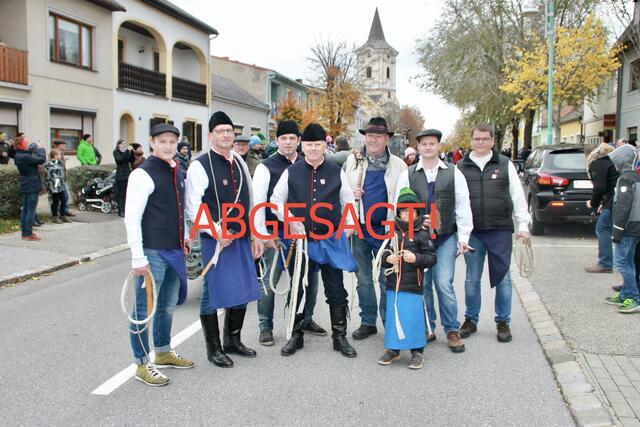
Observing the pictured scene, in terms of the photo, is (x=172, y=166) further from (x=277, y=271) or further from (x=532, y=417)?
(x=532, y=417)

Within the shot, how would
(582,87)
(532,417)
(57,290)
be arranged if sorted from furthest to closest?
(582,87), (57,290), (532,417)

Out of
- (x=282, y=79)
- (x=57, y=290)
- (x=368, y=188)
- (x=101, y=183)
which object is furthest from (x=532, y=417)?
(x=282, y=79)

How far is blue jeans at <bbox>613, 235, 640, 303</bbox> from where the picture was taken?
6.36 m

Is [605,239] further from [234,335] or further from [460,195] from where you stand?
[234,335]

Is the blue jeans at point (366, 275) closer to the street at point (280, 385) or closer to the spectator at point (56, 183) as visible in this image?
the street at point (280, 385)

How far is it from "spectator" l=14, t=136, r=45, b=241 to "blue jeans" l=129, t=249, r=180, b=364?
7760mm

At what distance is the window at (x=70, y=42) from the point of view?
19.4 m

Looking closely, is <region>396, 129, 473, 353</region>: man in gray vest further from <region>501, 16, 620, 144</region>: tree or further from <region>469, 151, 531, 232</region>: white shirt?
<region>501, 16, 620, 144</region>: tree

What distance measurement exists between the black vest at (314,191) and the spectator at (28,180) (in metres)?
7.81

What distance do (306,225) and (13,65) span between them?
50.6 ft

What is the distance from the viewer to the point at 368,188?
5590 mm

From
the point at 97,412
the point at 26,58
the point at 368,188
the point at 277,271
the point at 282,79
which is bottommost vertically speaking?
the point at 97,412

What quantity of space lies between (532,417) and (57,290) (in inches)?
255

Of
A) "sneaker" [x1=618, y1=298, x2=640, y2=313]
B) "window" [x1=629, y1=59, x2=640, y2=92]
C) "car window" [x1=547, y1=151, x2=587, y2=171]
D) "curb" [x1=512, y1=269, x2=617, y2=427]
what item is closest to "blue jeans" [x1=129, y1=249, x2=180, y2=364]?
"curb" [x1=512, y1=269, x2=617, y2=427]
